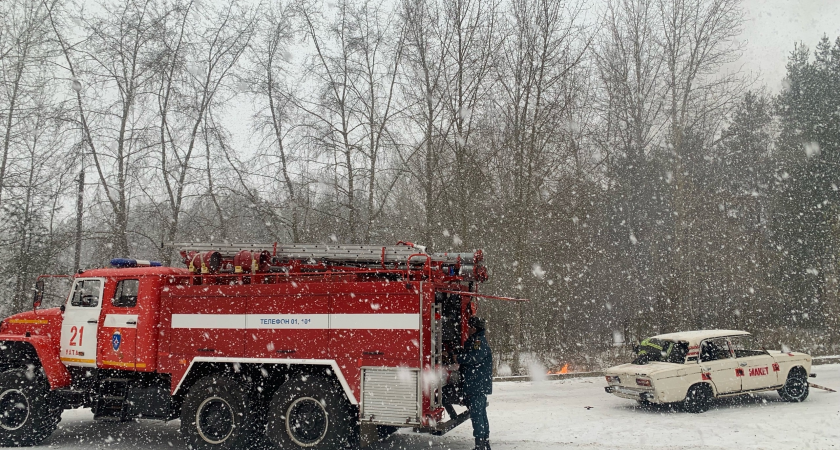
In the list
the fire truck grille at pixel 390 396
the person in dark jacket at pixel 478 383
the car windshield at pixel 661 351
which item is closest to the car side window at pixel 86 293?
the fire truck grille at pixel 390 396

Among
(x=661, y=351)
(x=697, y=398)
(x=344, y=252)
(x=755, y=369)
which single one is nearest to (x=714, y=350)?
(x=755, y=369)

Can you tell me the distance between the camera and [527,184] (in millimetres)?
18094

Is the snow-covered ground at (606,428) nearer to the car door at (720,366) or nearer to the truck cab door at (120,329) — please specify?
the car door at (720,366)

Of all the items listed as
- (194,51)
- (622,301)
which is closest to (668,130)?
(622,301)

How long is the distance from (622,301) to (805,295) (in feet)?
50.5

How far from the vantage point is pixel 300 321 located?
7.61 meters

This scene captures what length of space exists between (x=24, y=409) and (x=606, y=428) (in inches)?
352

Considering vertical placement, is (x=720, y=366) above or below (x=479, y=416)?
above

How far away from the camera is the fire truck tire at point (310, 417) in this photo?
731 cm

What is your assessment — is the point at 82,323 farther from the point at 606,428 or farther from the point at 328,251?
the point at 606,428

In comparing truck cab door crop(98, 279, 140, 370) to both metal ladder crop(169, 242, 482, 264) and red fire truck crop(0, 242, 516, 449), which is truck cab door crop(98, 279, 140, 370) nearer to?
red fire truck crop(0, 242, 516, 449)

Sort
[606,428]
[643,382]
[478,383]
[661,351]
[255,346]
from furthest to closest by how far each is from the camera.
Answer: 1. [661,351]
2. [643,382]
3. [606,428]
4. [478,383]
5. [255,346]

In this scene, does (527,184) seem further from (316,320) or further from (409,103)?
(316,320)

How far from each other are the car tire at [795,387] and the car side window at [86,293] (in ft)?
41.5
